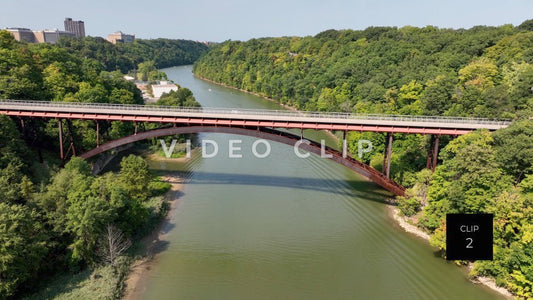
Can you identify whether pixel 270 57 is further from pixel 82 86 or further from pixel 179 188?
pixel 179 188

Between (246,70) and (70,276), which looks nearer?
(70,276)

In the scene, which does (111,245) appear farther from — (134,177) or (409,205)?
(409,205)

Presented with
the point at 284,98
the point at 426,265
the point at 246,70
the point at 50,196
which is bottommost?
the point at 426,265

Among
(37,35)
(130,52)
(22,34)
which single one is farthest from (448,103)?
(37,35)

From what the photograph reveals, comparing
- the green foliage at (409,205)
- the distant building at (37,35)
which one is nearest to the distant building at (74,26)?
the distant building at (37,35)

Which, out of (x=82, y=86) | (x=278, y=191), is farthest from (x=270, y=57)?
(x=278, y=191)

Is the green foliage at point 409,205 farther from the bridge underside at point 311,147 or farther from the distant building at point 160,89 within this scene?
the distant building at point 160,89

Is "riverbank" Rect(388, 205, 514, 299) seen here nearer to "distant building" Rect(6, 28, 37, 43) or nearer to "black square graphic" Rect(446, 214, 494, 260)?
"black square graphic" Rect(446, 214, 494, 260)
